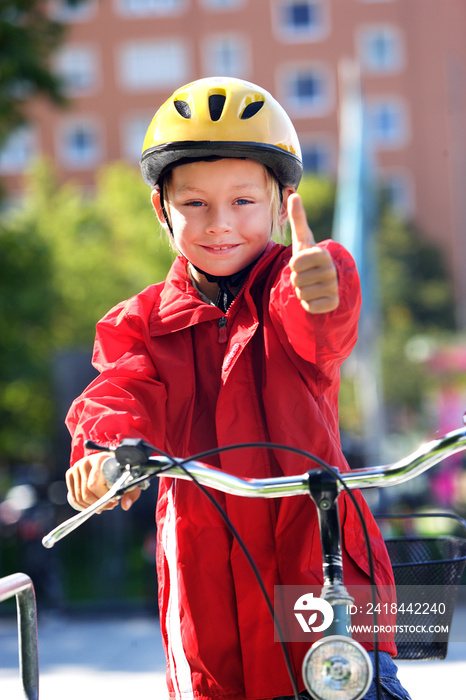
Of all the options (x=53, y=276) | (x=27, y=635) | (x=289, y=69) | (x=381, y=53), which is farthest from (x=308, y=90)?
(x=27, y=635)

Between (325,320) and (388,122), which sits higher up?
(388,122)

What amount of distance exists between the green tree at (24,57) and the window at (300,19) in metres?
42.6

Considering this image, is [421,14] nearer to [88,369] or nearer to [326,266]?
[88,369]

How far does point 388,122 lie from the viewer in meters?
54.4

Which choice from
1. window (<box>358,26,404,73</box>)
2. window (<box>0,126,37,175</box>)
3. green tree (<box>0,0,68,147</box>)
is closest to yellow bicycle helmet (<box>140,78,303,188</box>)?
green tree (<box>0,0,68,147</box>)

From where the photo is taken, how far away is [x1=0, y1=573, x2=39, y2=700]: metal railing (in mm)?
2383

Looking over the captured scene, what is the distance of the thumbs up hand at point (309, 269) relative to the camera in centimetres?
188

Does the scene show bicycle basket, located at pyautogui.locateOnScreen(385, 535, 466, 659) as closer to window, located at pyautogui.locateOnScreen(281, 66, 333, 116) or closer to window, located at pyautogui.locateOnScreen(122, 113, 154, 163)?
window, located at pyautogui.locateOnScreen(122, 113, 154, 163)

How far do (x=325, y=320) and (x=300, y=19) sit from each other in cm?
5487

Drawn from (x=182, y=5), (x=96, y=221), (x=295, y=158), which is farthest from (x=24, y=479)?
(x=182, y=5)

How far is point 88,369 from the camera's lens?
13.7 meters

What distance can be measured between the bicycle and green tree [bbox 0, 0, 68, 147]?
10952 millimetres

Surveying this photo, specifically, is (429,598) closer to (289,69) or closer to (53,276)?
(53,276)
